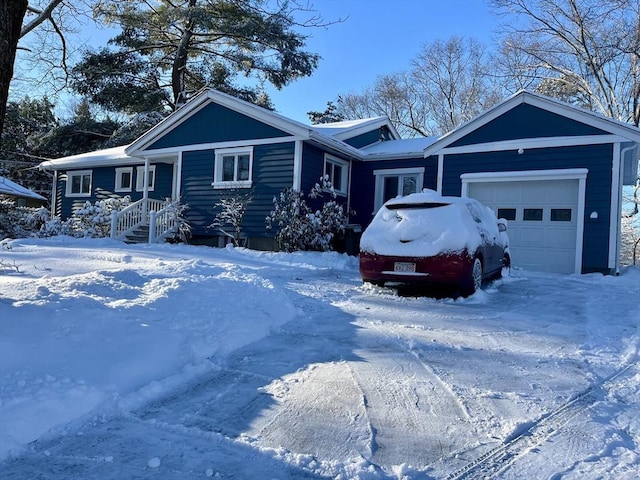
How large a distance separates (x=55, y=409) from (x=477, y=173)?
479 inches

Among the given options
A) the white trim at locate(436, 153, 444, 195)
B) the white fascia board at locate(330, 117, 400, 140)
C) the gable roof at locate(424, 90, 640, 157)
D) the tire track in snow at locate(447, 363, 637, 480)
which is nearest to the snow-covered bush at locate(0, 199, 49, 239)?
the white fascia board at locate(330, 117, 400, 140)

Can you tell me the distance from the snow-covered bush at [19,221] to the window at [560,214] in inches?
697

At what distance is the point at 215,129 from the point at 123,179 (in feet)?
20.2

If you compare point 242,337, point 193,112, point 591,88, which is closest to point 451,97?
point 591,88

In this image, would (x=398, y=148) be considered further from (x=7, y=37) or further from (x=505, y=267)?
(x=7, y=37)

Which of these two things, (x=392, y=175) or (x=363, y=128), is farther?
(x=363, y=128)

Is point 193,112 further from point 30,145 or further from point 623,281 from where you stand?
point 30,145

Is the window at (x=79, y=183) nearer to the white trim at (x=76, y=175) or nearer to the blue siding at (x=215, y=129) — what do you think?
the white trim at (x=76, y=175)

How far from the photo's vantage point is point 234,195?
51.0 feet

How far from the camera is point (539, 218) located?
1277 centimetres

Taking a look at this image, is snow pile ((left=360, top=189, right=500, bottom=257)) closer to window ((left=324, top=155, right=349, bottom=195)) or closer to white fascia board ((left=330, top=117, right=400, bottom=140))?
window ((left=324, top=155, right=349, bottom=195))

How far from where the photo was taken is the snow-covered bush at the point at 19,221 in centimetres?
1883

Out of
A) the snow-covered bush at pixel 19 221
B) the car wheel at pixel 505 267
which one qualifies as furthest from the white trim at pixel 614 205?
Answer: the snow-covered bush at pixel 19 221

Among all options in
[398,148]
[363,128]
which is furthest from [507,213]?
[363,128]
